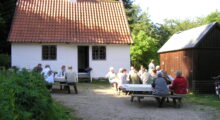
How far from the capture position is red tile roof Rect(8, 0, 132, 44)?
21.1 m

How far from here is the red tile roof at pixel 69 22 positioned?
21.1 metres

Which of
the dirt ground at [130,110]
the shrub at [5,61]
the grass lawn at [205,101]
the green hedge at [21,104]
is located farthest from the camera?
the shrub at [5,61]

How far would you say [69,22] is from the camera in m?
22.4

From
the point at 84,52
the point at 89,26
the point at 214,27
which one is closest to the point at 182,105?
the point at 214,27

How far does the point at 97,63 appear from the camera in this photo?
21734mm

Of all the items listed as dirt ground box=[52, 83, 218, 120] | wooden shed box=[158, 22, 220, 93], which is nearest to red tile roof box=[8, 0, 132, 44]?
wooden shed box=[158, 22, 220, 93]

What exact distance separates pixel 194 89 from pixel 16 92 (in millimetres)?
13623

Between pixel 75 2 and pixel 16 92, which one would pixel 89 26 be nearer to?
pixel 75 2

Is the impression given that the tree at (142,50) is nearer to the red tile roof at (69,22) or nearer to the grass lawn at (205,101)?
the red tile roof at (69,22)

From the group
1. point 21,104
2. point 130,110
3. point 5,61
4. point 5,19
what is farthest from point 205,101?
point 5,19

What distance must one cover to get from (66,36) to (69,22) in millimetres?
1652

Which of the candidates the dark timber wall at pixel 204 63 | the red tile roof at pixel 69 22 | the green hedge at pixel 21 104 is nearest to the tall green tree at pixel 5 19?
the red tile roof at pixel 69 22

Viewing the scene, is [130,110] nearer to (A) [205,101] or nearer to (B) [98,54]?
(A) [205,101]

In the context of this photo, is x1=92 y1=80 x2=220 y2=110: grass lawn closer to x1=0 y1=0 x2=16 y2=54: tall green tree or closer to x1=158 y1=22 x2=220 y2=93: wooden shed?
x1=158 y1=22 x2=220 y2=93: wooden shed
